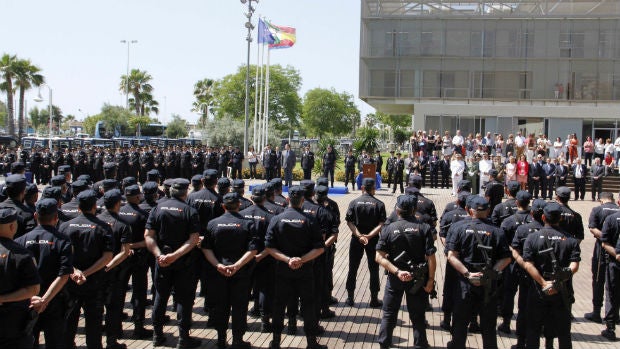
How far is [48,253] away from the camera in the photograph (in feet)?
17.7

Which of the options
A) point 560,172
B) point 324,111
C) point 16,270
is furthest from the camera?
point 324,111

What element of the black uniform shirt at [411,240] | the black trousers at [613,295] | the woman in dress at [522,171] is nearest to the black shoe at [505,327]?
the black trousers at [613,295]

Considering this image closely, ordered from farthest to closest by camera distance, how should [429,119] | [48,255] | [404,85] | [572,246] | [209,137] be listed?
[209,137], [404,85], [429,119], [572,246], [48,255]

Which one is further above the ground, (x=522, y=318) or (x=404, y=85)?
(x=404, y=85)

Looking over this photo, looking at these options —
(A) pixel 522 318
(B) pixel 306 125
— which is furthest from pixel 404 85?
(B) pixel 306 125

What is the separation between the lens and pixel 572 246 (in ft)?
21.0

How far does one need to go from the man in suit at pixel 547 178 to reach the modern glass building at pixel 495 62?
580 inches

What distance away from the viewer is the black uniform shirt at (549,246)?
639cm

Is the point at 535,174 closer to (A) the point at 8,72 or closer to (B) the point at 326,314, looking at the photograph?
(B) the point at 326,314

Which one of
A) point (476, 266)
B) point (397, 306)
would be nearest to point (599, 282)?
point (476, 266)

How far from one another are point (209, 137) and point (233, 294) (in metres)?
45.1

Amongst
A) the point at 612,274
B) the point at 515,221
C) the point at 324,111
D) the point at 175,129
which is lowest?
the point at 612,274

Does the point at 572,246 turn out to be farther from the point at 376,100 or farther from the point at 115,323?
the point at 376,100

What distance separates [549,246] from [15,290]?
17.3 ft
